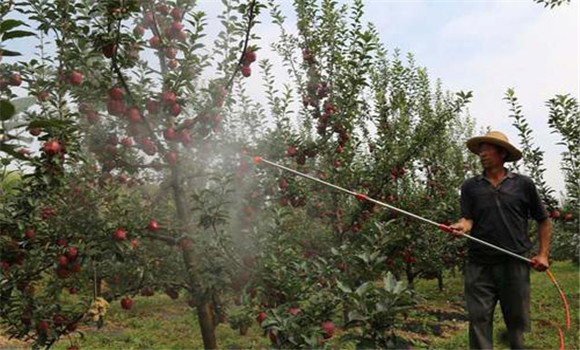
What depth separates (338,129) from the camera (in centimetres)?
533

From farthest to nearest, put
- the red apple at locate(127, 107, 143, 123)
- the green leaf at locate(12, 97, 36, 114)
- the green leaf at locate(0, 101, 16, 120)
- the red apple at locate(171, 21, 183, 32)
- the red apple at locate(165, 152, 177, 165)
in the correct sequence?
the red apple at locate(171, 21, 183, 32), the red apple at locate(165, 152, 177, 165), the red apple at locate(127, 107, 143, 123), the green leaf at locate(12, 97, 36, 114), the green leaf at locate(0, 101, 16, 120)

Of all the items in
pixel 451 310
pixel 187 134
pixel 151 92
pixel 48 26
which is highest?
pixel 48 26

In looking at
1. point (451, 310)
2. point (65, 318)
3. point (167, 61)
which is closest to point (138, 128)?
point (167, 61)

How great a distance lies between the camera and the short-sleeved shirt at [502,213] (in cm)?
352

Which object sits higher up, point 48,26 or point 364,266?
point 48,26

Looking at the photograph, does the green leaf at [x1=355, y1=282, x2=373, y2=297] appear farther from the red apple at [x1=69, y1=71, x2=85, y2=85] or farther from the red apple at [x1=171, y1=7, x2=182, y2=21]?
the red apple at [x1=171, y1=7, x2=182, y2=21]

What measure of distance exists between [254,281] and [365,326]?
1.31 m

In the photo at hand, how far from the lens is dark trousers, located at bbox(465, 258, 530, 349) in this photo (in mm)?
3441

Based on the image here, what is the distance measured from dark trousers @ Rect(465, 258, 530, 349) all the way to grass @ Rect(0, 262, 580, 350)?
2358mm

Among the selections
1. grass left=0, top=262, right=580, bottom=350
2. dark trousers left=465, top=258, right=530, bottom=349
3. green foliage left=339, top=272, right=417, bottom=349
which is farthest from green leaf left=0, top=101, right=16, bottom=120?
grass left=0, top=262, right=580, bottom=350

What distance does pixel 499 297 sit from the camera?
3.56 m

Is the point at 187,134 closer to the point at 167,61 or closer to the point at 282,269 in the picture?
the point at 167,61

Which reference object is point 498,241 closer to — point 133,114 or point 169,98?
point 169,98

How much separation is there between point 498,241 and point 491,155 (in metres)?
0.68
